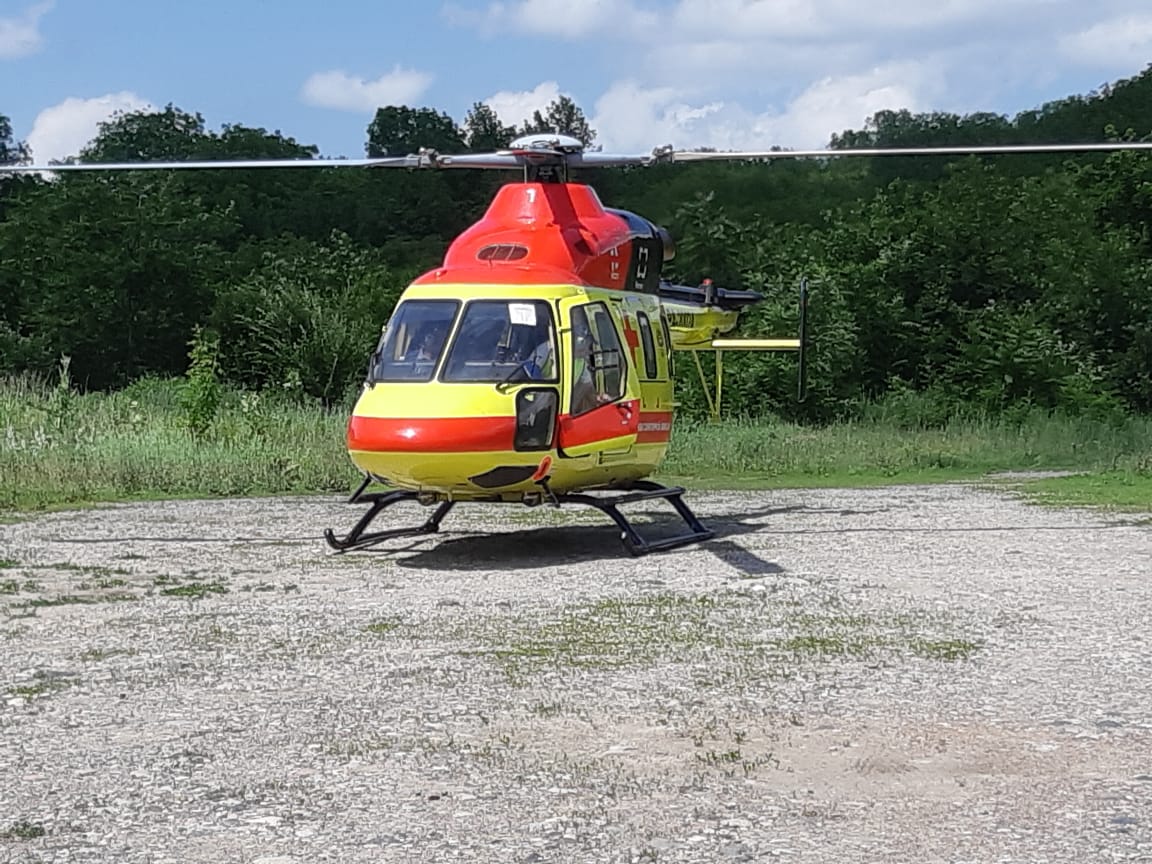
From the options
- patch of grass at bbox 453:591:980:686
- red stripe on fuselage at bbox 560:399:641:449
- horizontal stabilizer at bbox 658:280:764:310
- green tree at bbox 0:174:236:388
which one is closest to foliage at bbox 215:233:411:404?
green tree at bbox 0:174:236:388

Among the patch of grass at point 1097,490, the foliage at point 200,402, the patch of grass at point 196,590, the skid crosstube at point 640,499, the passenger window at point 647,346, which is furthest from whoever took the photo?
the foliage at point 200,402

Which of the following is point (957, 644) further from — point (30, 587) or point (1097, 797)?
point (30, 587)

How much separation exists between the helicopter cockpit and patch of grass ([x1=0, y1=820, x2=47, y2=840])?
6.07 m

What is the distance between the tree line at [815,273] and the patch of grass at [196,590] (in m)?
18.6

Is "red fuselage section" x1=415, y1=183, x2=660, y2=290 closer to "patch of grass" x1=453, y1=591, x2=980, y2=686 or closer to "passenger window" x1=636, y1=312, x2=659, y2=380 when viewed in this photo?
"passenger window" x1=636, y1=312, x2=659, y2=380

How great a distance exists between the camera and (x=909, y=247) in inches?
1383

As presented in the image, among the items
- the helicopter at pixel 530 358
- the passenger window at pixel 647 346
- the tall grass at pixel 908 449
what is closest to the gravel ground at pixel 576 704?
the helicopter at pixel 530 358

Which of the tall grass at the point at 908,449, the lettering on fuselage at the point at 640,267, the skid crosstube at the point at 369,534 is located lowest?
the tall grass at the point at 908,449

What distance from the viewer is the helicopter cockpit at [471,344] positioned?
10.8 meters

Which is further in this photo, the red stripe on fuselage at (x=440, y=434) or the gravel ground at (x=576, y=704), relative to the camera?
the red stripe on fuselage at (x=440, y=434)

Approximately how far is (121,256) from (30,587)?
1124 inches

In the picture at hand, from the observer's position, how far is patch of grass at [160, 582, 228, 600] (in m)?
9.74

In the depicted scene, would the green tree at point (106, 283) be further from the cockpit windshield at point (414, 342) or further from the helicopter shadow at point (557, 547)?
the cockpit windshield at point (414, 342)

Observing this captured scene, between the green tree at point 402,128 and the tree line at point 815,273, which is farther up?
the green tree at point 402,128
